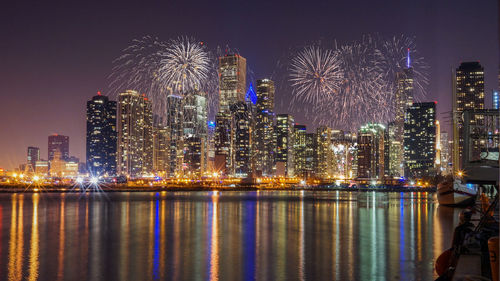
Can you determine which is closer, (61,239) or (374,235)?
(61,239)

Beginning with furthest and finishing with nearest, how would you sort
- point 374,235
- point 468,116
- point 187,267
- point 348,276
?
point 468,116 → point 374,235 → point 187,267 → point 348,276

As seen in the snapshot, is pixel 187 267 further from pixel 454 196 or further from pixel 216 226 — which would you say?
pixel 454 196

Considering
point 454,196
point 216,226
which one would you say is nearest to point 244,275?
point 216,226

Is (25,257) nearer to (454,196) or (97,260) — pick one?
(97,260)

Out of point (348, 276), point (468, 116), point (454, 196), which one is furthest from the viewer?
point (454, 196)

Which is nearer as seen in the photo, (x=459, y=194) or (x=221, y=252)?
(x=221, y=252)

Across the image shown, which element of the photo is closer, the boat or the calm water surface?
the calm water surface

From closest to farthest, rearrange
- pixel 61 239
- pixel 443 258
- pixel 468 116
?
1. pixel 443 258
2. pixel 61 239
3. pixel 468 116

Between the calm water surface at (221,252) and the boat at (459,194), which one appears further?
the boat at (459,194)

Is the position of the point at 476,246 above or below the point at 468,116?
below

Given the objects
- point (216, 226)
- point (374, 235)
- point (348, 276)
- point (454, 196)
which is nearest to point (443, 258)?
point (348, 276)
